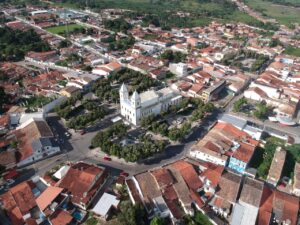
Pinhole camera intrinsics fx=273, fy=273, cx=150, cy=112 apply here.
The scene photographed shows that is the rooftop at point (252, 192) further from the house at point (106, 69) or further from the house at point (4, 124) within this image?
the house at point (106, 69)

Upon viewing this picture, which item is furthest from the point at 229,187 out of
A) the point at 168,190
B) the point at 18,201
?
the point at 18,201

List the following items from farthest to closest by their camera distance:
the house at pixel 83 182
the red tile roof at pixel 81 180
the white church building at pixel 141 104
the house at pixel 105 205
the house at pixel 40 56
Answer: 1. the house at pixel 40 56
2. the white church building at pixel 141 104
3. the red tile roof at pixel 81 180
4. the house at pixel 83 182
5. the house at pixel 105 205

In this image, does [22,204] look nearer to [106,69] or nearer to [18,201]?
[18,201]

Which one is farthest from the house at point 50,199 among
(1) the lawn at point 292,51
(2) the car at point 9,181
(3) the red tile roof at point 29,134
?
(1) the lawn at point 292,51

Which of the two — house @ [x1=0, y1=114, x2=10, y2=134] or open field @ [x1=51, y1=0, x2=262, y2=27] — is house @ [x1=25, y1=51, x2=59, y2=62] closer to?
house @ [x1=0, y1=114, x2=10, y2=134]

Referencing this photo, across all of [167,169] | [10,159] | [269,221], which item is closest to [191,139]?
[167,169]

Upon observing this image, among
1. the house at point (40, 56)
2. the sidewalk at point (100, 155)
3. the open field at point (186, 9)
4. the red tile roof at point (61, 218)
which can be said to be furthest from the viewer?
the open field at point (186, 9)

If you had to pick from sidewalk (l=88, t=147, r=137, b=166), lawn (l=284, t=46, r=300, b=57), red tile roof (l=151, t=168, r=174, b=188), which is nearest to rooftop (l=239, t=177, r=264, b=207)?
red tile roof (l=151, t=168, r=174, b=188)
